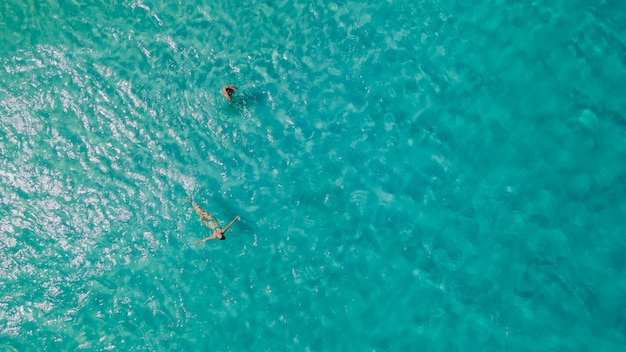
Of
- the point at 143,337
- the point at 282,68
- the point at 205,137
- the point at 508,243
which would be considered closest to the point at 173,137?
the point at 205,137

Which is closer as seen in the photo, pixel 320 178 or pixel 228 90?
pixel 320 178

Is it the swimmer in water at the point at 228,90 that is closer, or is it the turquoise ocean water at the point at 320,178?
the turquoise ocean water at the point at 320,178

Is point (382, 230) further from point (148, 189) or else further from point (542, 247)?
point (148, 189)

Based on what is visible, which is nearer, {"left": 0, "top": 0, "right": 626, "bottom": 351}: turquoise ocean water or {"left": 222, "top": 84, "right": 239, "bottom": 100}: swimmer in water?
{"left": 0, "top": 0, "right": 626, "bottom": 351}: turquoise ocean water

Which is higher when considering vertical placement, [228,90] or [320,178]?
[228,90]
